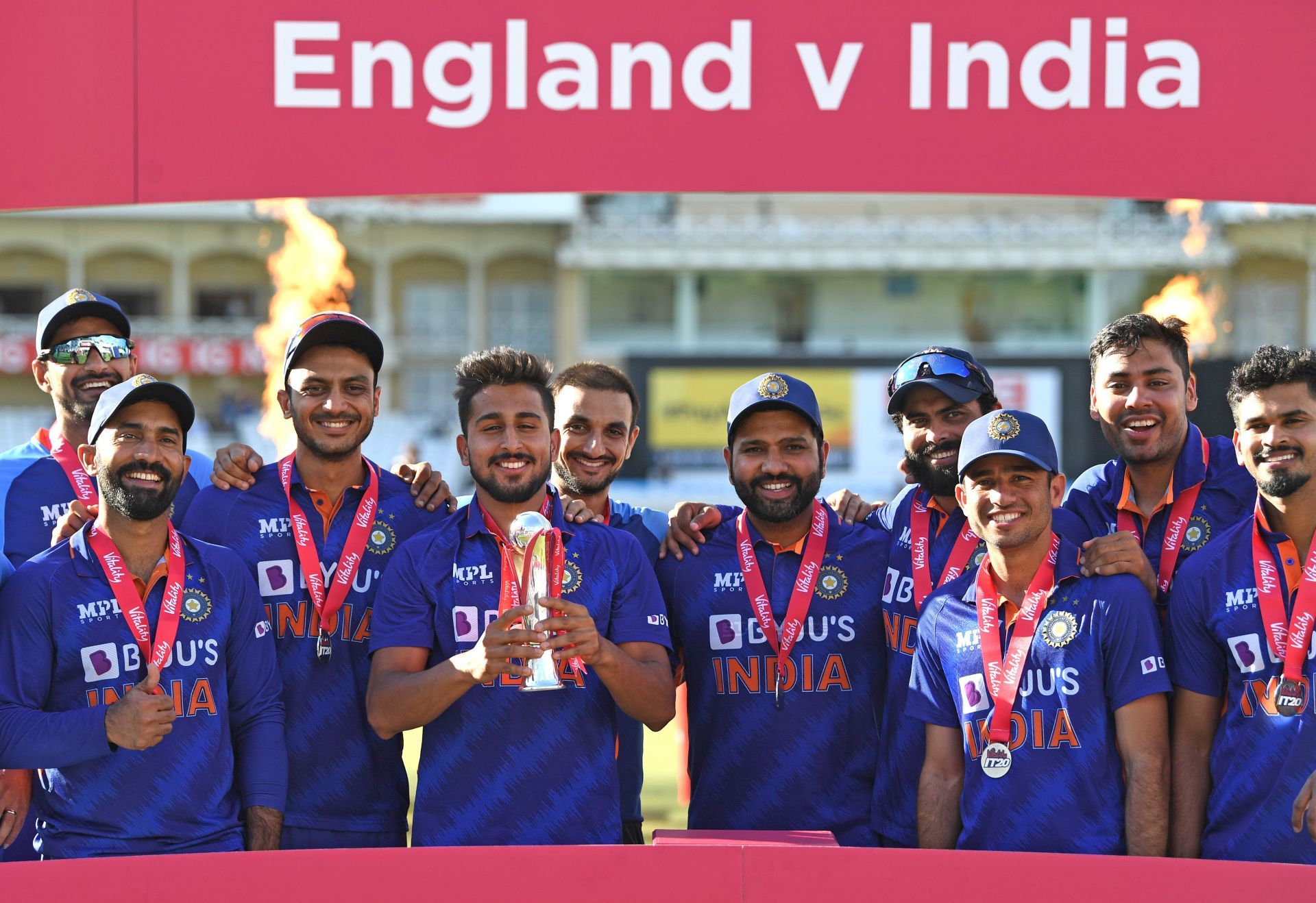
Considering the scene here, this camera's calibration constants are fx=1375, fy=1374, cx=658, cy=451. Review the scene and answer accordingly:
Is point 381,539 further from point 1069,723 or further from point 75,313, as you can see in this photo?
point 1069,723

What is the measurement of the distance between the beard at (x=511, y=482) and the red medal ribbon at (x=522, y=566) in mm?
79

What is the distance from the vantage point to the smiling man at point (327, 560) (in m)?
4.26

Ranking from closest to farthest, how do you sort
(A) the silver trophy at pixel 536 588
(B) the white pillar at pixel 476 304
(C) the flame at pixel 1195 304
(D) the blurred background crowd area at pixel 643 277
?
(A) the silver trophy at pixel 536 588 < (C) the flame at pixel 1195 304 < (D) the blurred background crowd area at pixel 643 277 < (B) the white pillar at pixel 476 304

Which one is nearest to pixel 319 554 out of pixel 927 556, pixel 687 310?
pixel 927 556

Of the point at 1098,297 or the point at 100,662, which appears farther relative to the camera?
the point at 1098,297

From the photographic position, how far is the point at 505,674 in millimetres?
3740

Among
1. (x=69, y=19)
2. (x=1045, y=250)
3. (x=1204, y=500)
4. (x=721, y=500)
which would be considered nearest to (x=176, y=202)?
(x=69, y=19)

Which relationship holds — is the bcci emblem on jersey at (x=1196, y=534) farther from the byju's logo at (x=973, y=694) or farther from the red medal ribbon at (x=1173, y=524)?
the byju's logo at (x=973, y=694)

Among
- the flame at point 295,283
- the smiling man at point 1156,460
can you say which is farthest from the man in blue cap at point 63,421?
the flame at point 295,283

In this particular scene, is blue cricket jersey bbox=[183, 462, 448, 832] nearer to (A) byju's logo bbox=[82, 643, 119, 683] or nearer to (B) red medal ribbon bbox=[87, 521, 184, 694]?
(B) red medal ribbon bbox=[87, 521, 184, 694]

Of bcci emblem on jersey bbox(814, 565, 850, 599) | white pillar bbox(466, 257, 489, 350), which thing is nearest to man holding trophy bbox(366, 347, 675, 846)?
bcci emblem on jersey bbox(814, 565, 850, 599)

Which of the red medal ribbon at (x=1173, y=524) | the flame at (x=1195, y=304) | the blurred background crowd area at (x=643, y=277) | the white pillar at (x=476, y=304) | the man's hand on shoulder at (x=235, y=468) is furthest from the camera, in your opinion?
the white pillar at (x=476, y=304)

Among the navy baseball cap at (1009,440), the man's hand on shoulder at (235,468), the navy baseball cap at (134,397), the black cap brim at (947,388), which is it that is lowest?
the man's hand on shoulder at (235,468)

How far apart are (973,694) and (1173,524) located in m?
1.03
